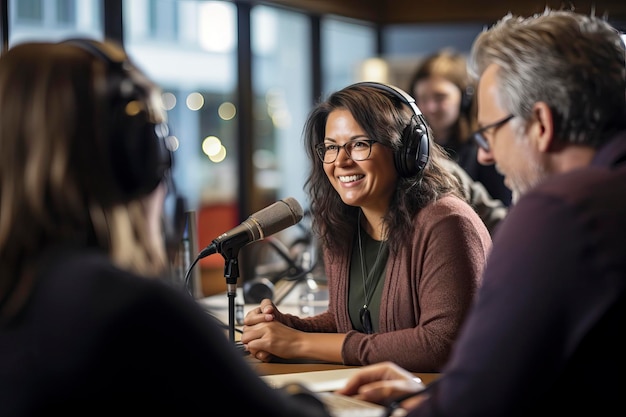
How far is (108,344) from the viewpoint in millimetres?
956

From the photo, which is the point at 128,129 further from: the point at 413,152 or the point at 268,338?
the point at 413,152

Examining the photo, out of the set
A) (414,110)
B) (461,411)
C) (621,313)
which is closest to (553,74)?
(621,313)

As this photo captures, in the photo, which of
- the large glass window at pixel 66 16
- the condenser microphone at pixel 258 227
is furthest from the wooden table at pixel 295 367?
the large glass window at pixel 66 16

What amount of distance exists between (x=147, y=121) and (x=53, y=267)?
241 mm

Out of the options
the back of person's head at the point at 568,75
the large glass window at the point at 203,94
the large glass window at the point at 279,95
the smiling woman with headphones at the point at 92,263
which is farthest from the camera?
the large glass window at the point at 279,95

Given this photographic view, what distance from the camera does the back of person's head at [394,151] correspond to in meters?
2.22

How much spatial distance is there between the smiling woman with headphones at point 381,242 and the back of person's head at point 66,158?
102 centimetres

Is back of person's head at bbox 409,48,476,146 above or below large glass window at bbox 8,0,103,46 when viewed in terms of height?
below

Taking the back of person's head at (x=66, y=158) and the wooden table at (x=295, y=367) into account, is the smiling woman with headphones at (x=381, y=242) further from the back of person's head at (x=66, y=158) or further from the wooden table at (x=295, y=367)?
the back of person's head at (x=66, y=158)

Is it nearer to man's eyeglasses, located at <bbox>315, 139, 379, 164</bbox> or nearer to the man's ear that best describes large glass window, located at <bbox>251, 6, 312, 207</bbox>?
man's eyeglasses, located at <bbox>315, 139, 379, 164</bbox>

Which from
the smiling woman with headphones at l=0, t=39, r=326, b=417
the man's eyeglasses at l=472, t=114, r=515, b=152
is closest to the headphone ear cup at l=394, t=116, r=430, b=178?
the man's eyeglasses at l=472, t=114, r=515, b=152

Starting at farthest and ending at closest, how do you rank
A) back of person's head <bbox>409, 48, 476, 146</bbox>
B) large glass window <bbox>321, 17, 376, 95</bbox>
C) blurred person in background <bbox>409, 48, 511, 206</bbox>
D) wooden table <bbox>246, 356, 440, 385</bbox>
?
large glass window <bbox>321, 17, 376, 95</bbox>, back of person's head <bbox>409, 48, 476, 146</bbox>, blurred person in background <bbox>409, 48, 511, 206</bbox>, wooden table <bbox>246, 356, 440, 385</bbox>

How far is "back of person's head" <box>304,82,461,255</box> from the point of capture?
222 centimetres

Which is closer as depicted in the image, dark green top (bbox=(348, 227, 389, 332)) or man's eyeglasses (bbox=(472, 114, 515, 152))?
man's eyeglasses (bbox=(472, 114, 515, 152))
